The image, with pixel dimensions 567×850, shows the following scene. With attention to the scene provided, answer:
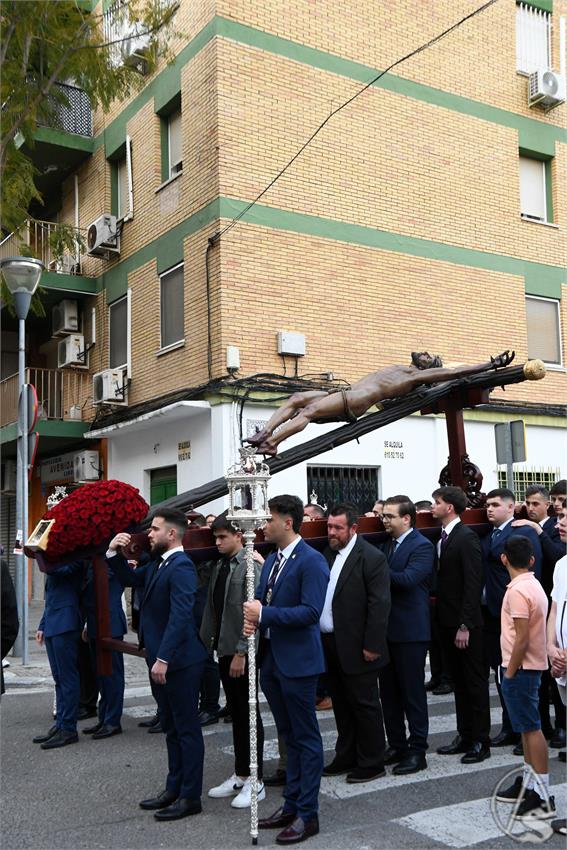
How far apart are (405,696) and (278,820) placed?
5.31 feet

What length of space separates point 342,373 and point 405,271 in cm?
246

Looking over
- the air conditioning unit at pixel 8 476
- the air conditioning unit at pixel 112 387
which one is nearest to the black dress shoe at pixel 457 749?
the air conditioning unit at pixel 112 387

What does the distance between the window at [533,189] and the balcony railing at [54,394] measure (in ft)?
31.4

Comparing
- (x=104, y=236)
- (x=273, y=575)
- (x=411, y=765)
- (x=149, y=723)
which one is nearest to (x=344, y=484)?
(x=104, y=236)

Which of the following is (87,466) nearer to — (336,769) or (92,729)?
(92,729)

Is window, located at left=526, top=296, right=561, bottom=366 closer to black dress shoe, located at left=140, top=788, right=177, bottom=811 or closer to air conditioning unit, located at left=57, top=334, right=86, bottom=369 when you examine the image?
air conditioning unit, located at left=57, top=334, right=86, bottom=369

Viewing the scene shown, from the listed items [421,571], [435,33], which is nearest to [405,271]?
[435,33]

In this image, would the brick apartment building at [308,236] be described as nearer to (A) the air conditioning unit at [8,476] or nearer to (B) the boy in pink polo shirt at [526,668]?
(A) the air conditioning unit at [8,476]

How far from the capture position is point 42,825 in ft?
17.3

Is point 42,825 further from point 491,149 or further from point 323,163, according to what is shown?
point 491,149

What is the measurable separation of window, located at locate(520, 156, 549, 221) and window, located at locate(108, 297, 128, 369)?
26.9 ft

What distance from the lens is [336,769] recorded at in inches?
245

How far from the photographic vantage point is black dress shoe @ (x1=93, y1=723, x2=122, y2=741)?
7540 millimetres

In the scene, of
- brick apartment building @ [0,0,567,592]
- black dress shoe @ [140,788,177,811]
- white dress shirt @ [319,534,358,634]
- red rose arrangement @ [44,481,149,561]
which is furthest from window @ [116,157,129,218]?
black dress shoe @ [140,788,177,811]
